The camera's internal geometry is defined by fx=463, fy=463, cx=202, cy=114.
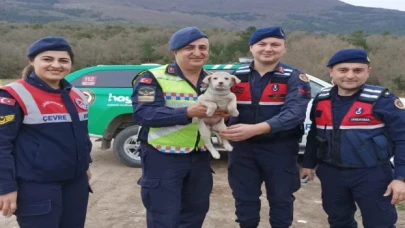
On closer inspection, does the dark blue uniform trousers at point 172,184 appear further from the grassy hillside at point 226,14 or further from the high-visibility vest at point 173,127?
the grassy hillside at point 226,14

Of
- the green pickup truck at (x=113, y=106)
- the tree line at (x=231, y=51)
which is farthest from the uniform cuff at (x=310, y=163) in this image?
the tree line at (x=231, y=51)

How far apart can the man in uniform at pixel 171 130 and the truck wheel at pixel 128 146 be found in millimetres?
4151

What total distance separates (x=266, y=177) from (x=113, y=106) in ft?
14.1

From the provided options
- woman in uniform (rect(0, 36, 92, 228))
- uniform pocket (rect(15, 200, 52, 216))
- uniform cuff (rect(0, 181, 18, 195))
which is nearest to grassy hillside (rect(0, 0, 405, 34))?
woman in uniform (rect(0, 36, 92, 228))

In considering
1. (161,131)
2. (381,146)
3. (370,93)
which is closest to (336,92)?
(370,93)

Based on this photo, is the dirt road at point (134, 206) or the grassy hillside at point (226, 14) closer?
the dirt road at point (134, 206)

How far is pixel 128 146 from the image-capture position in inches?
301

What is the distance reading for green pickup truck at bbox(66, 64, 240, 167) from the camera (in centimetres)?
757

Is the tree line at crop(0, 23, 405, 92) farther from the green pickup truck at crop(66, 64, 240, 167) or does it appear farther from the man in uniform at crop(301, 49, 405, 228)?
the man in uniform at crop(301, 49, 405, 228)

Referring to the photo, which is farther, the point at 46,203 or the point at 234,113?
the point at 234,113

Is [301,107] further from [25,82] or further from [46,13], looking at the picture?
[46,13]

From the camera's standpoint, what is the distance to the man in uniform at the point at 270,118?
3.62 metres

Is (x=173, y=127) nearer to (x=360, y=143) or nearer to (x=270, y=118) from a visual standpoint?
(x=270, y=118)

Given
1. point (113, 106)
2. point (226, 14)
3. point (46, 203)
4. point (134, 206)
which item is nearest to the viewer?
point (46, 203)
